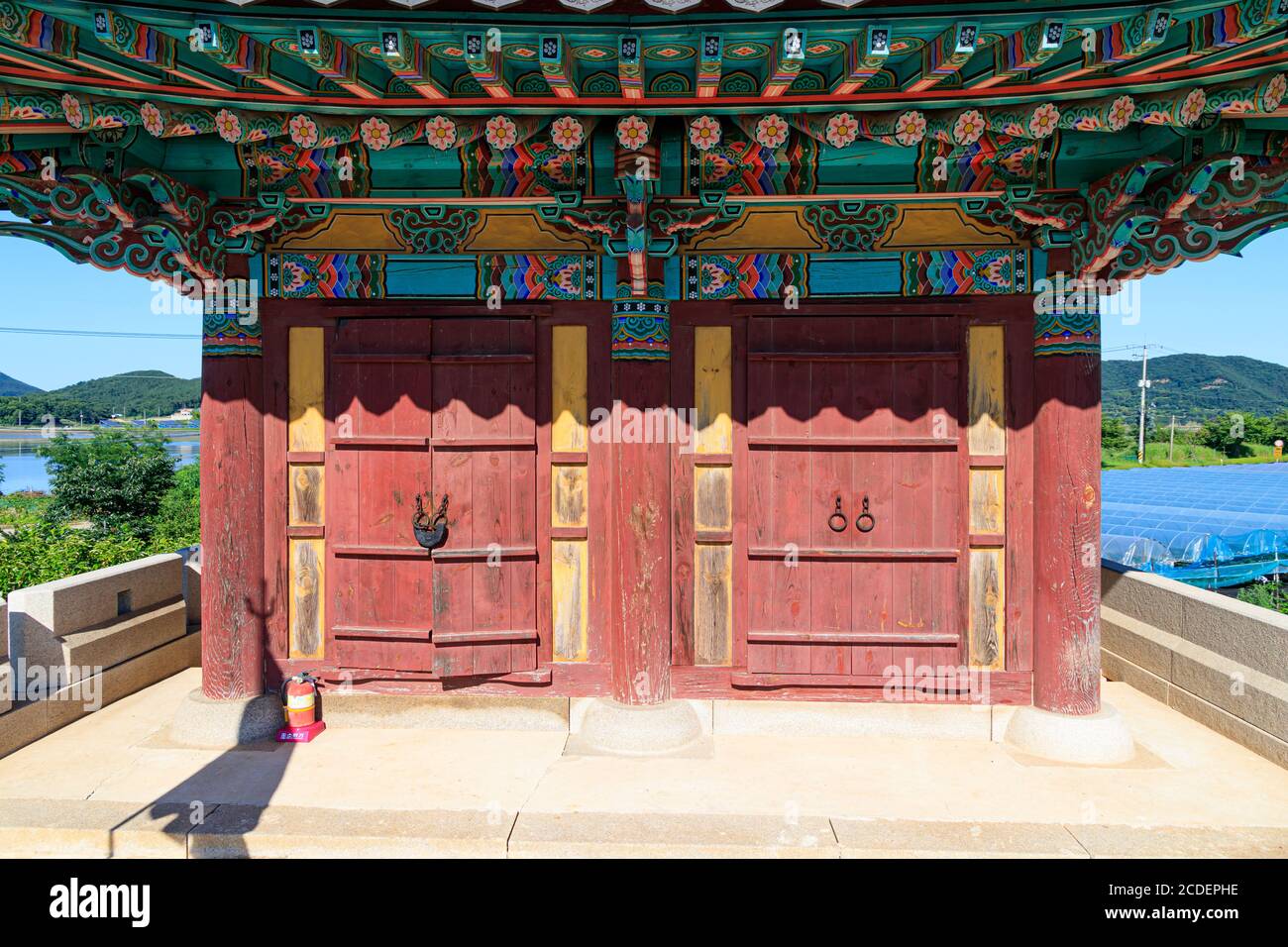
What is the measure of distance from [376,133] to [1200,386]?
186482 millimetres

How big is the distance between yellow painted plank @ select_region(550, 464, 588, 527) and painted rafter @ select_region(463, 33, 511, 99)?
2.38 m

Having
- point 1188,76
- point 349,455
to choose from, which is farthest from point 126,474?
point 1188,76

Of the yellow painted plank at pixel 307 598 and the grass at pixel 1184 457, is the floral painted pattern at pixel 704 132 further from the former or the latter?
the grass at pixel 1184 457

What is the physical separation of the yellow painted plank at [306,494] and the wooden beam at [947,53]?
4.34m

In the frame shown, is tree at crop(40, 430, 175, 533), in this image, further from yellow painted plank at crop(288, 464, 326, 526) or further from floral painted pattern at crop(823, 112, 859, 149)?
floral painted pattern at crop(823, 112, 859, 149)

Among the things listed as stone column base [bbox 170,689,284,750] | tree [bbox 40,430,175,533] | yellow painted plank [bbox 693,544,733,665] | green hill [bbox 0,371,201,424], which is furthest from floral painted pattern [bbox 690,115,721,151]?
green hill [bbox 0,371,201,424]

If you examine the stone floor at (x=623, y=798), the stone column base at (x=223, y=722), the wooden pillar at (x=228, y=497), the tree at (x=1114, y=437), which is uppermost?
the tree at (x=1114, y=437)

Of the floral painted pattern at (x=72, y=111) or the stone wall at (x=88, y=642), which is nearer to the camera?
the floral painted pattern at (x=72, y=111)

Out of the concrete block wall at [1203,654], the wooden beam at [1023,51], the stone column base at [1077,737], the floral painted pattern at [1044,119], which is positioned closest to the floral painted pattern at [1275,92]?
the floral painted pattern at [1044,119]

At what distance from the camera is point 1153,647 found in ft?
19.2

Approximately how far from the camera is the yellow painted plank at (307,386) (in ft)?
17.5

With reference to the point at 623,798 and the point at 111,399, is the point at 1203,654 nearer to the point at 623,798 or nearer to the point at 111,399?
the point at 623,798

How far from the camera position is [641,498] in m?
4.99

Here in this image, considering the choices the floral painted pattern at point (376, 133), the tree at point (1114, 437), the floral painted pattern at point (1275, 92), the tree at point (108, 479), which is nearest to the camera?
the floral painted pattern at point (1275, 92)
